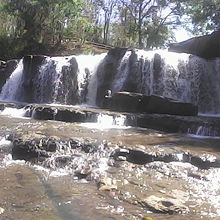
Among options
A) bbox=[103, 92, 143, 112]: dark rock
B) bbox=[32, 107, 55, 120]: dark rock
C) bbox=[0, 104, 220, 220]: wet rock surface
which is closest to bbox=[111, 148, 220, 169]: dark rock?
bbox=[0, 104, 220, 220]: wet rock surface

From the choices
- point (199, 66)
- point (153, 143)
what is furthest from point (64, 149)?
point (199, 66)

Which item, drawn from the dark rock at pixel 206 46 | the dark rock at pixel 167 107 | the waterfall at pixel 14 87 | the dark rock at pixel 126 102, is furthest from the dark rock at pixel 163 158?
the dark rock at pixel 206 46

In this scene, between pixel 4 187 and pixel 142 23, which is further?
pixel 142 23

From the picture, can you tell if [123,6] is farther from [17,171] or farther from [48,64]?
[17,171]

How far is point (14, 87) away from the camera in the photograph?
2011 cm

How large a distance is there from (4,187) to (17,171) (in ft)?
3.23

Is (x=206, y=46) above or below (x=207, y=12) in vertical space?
below

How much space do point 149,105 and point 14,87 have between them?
856cm

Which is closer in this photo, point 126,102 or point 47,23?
point 126,102

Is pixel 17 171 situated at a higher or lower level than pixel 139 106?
lower

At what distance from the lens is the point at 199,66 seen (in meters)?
19.5

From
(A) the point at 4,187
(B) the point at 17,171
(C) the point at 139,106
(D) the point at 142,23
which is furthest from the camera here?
(D) the point at 142,23

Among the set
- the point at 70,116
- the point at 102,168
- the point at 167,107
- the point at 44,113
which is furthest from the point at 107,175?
the point at 167,107

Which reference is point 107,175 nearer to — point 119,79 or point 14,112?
point 14,112
